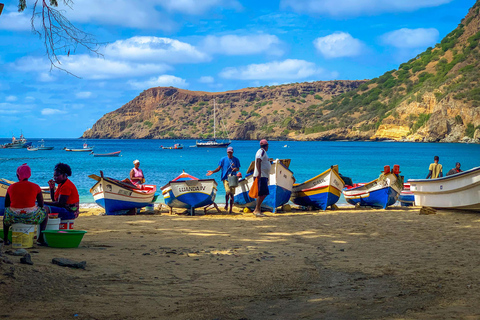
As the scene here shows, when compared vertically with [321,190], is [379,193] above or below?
below

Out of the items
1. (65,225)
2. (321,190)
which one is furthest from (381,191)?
(65,225)

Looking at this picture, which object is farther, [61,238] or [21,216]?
[61,238]

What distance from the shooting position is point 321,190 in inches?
587

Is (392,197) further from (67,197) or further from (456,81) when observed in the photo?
(456,81)

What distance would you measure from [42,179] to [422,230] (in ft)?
97.5

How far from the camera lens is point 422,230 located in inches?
404

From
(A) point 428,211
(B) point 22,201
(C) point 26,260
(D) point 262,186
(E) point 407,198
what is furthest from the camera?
(E) point 407,198

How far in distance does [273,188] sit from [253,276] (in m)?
7.74

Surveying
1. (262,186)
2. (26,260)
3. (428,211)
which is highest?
(262,186)

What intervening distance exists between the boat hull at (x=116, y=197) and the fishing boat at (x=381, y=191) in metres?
7.25

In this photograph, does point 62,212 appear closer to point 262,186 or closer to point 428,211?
point 262,186

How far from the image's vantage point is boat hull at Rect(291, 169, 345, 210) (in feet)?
48.5

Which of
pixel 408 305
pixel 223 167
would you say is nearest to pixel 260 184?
pixel 223 167

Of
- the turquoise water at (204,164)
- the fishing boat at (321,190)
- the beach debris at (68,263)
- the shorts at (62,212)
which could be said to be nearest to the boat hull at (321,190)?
the fishing boat at (321,190)
